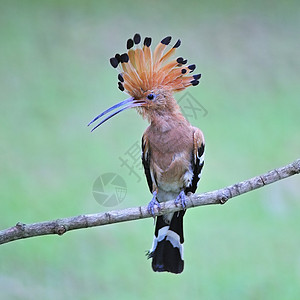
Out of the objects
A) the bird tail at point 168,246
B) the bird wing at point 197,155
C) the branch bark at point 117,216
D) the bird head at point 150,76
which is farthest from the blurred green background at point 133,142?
the branch bark at point 117,216

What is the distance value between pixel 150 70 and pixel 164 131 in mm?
207

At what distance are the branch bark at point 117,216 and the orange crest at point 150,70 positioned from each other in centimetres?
38

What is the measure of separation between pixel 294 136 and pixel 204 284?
3.19 feet

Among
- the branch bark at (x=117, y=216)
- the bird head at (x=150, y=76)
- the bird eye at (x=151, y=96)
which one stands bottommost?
the branch bark at (x=117, y=216)

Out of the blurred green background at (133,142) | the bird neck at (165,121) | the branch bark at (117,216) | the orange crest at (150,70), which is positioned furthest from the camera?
the blurred green background at (133,142)

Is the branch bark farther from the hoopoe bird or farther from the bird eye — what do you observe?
the bird eye

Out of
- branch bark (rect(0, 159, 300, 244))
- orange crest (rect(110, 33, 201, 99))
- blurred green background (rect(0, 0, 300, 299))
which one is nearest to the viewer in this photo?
branch bark (rect(0, 159, 300, 244))

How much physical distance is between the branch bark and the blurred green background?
1015 millimetres

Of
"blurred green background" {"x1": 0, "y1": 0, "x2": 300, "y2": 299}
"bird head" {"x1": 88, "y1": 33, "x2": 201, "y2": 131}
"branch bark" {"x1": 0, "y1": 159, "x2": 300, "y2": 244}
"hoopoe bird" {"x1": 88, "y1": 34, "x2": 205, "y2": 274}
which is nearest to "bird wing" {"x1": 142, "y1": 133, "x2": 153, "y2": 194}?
"hoopoe bird" {"x1": 88, "y1": 34, "x2": 205, "y2": 274}

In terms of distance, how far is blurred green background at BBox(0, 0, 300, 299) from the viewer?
7.70ft

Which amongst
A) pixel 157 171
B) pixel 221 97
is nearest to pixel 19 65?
pixel 221 97

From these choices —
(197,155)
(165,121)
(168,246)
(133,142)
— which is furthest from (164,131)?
(133,142)

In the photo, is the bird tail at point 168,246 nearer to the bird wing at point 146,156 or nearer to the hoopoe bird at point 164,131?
the hoopoe bird at point 164,131

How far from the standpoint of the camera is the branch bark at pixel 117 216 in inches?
52.2
